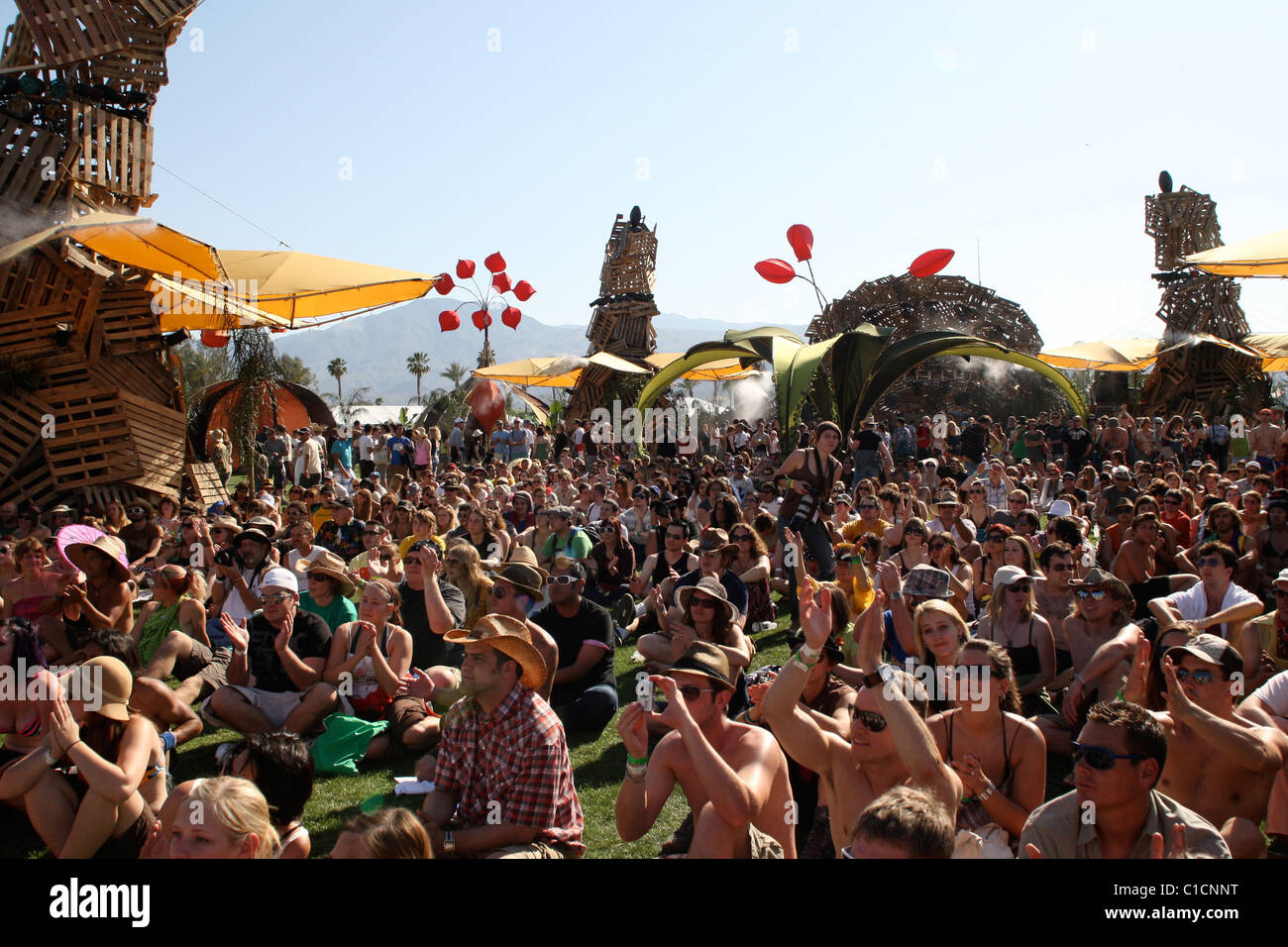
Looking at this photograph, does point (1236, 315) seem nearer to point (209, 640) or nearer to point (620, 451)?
point (620, 451)

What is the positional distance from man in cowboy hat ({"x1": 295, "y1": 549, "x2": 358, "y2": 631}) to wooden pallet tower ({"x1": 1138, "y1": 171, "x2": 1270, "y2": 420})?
23707 mm

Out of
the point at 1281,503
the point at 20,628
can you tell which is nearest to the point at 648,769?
the point at 20,628

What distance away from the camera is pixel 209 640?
7145 millimetres

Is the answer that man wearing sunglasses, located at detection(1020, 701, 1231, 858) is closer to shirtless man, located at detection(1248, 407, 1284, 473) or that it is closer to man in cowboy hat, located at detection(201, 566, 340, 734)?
man in cowboy hat, located at detection(201, 566, 340, 734)

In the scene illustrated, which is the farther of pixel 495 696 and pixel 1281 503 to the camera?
pixel 1281 503

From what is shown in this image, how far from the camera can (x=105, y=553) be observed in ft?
23.2

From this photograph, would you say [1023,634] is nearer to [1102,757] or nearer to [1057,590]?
[1057,590]

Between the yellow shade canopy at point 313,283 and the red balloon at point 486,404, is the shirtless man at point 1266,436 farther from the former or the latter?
the red balloon at point 486,404

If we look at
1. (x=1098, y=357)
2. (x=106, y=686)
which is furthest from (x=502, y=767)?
(x=1098, y=357)

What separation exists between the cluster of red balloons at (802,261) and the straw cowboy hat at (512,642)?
44.9 ft

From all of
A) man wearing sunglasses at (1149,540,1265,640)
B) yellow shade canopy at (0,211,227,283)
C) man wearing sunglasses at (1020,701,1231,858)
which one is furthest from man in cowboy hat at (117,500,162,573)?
man wearing sunglasses at (1020,701,1231,858)

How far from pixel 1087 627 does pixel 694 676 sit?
313cm

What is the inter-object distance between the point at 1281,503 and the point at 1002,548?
6.68 ft

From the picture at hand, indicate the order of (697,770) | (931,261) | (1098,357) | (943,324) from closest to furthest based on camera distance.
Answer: (697,770), (931,261), (1098,357), (943,324)
